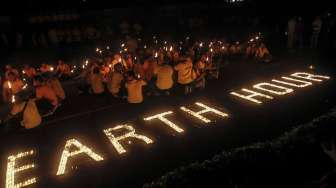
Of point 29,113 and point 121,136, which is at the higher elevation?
point 29,113

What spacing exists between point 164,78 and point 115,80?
1.84m

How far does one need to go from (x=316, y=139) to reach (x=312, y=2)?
61.9ft

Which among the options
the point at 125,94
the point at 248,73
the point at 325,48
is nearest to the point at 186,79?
the point at 125,94

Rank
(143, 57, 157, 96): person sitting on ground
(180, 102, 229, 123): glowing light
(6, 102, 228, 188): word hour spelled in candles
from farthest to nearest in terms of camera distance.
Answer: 1. (143, 57, 157, 96): person sitting on ground
2. (180, 102, 229, 123): glowing light
3. (6, 102, 228, 188): word hour spelled in candles

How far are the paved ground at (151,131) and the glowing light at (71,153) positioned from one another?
0.47 feet

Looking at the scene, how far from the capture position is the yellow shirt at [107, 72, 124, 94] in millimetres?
11633

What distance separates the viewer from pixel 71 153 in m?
8.13

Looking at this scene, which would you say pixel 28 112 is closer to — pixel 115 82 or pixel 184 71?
pixel 115 82

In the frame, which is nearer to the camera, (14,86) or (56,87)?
(14,86)

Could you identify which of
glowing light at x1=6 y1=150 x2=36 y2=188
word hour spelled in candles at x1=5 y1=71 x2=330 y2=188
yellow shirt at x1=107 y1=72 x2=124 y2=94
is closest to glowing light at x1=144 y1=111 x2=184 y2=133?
word hour spelled in candles at x1=5 y1=71 x2=330 y2=188

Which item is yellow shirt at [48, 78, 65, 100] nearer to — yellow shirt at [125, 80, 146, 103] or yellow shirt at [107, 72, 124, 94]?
yellow shirt at [107, 72, 124, 94]

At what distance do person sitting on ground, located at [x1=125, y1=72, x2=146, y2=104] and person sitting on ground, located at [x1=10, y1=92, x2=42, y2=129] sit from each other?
3.04 meters

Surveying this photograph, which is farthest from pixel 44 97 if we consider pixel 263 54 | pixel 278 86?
pixel 263 54

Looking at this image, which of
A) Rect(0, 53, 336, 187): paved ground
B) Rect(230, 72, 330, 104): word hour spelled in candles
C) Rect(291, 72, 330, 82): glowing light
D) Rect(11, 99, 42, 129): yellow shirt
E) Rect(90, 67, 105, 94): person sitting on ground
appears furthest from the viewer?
Rect(291, 72, 330, 82): glowing light
